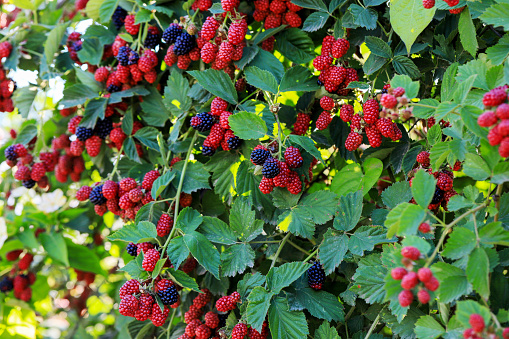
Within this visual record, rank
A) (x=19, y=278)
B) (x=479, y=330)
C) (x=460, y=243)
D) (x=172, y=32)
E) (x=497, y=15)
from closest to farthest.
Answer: (x=479, y=330)
(x=460, y=243)
(x=497, y=15)
(x=172, y=32)
(x=19, y=278)

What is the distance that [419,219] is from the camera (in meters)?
0.81

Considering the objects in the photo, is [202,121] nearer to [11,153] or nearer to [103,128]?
[103,128]

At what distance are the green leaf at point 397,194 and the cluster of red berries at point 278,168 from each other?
0.24m

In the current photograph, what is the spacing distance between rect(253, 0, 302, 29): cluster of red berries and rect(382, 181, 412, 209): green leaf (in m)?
0.59

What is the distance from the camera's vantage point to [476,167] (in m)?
0.87

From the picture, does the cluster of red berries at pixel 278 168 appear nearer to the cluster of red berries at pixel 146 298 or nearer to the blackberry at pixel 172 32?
the cluster of red berries at pixel 146 298

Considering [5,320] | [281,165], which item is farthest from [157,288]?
[5,320]

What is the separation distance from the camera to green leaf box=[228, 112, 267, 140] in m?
1.16

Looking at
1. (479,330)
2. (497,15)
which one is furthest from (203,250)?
(497,15)

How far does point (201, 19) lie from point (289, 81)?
0.44 meters

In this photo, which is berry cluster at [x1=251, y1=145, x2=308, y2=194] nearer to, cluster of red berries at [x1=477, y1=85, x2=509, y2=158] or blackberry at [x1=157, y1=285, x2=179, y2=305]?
Result: blackberry at [x1=157, y1=285, x2=179, y2=305]

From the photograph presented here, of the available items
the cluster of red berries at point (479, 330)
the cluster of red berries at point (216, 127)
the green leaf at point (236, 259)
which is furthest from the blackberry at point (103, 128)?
the cluster of red berries at point (479, 330)

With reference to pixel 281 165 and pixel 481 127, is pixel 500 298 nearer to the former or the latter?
pixel 481 127

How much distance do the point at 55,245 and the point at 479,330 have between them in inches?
70.7
